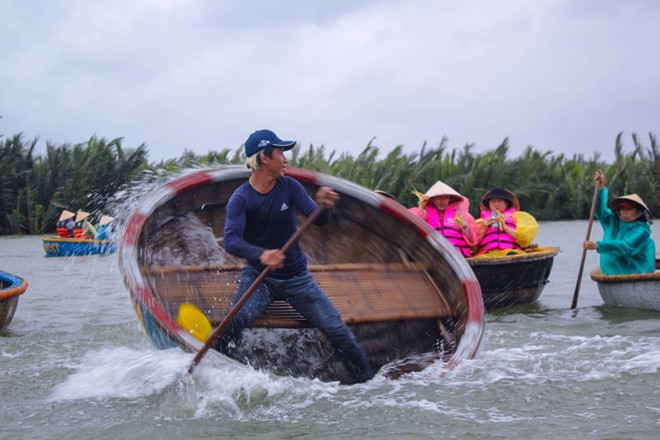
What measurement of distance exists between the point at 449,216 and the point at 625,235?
1.52m

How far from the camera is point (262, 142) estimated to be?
151 inches

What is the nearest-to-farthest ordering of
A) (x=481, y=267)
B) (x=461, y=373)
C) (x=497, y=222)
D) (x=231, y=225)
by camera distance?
(x=231, y=225)
(x=461, y=373)
(x=481, y=267)
(x=497, y=222)

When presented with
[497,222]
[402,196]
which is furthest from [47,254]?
[497,222]

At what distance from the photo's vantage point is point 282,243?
4.03 meters

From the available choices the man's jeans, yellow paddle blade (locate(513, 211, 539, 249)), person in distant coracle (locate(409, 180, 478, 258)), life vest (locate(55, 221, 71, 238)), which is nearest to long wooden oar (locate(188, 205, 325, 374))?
the man's jeans

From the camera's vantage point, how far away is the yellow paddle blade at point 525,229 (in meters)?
7.74

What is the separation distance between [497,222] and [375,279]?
2.76 metres

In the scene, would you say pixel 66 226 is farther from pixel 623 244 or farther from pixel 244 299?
pixel 244 299

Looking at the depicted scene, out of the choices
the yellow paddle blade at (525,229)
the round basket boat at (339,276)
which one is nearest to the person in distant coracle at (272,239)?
the round basket boat at (339,276)

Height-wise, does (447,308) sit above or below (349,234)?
below

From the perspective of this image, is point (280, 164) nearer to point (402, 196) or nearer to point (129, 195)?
point (129, 195)

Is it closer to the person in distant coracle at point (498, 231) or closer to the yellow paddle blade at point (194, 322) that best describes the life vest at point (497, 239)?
the person in distant coracle at point (498, 231)

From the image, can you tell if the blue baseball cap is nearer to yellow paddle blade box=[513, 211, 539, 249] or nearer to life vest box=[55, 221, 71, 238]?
yellow paddle blade box=[513, 211, 539, 249]

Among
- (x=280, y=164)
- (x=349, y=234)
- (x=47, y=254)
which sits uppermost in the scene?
(x=280, y=164)
